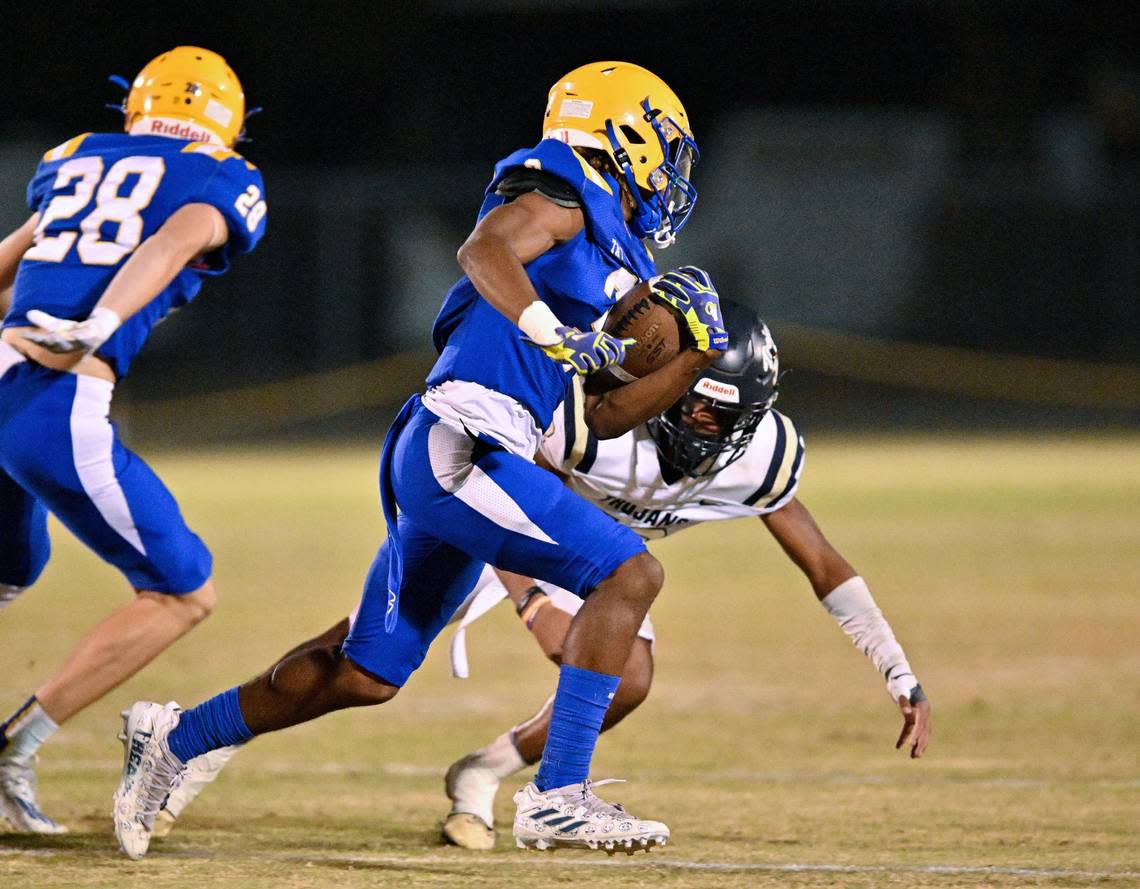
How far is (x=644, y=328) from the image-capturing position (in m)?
3.72

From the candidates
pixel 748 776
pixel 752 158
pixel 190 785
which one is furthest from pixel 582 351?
pixel 752 158

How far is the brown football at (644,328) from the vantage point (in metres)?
3.72

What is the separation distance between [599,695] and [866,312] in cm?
2104

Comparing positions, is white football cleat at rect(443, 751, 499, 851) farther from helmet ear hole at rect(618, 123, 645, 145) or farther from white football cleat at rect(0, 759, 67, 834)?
helmet ear hole at rect(618, 123, 645, 145)

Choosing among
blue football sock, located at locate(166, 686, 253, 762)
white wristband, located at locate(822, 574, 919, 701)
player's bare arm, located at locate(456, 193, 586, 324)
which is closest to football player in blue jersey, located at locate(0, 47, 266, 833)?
blue football sock, located at locate(166, 686, 253, 762)

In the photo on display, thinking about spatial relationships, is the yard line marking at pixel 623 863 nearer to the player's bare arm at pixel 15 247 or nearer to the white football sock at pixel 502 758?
the white football sock at pixel 502 758

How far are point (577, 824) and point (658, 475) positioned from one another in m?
1.33

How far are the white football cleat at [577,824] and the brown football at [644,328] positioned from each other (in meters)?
0.91

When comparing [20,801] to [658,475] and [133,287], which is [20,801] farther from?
[658,475]

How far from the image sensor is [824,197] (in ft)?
80.3

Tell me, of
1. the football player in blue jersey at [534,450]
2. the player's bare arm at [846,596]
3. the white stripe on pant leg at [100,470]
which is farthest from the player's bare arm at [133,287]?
the player's bare arm at [846,596]

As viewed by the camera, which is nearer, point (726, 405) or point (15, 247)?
point (726, 405)

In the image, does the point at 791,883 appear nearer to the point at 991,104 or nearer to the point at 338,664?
the point at 338,664

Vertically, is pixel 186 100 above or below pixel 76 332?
above
